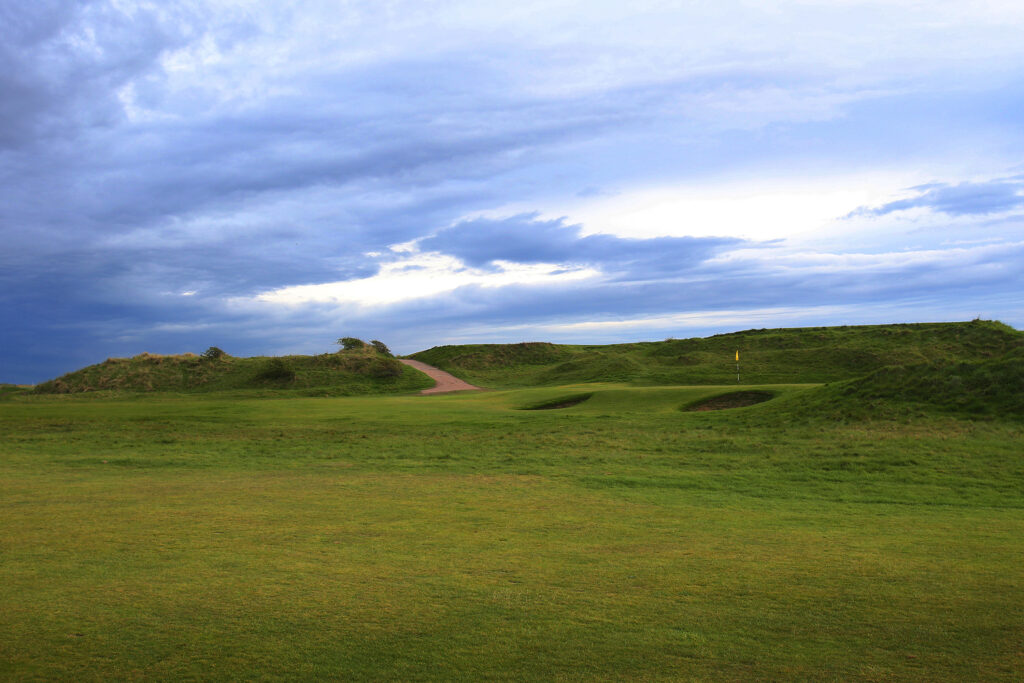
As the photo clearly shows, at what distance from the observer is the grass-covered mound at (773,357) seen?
166 ft

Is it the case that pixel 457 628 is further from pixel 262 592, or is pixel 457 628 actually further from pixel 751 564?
pixel 751 564

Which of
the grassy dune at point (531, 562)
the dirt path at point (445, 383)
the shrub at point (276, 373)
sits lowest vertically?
the grassy dune at point (531, 562)

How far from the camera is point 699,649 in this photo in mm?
5121

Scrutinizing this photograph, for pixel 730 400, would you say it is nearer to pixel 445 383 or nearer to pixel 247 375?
pixel 445 383

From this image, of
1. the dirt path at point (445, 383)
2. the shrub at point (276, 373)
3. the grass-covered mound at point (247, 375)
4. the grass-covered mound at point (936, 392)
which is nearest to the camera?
the grass-covered mound at point (936, 392)

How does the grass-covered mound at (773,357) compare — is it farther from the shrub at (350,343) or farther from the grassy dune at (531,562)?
the grassy dune at (531,562)

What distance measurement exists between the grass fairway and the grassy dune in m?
0.04

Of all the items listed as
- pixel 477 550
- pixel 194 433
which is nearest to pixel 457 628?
pixel 477 550

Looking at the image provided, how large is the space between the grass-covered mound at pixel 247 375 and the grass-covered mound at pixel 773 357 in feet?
29.7

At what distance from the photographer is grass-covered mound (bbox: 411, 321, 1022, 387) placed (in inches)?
1993

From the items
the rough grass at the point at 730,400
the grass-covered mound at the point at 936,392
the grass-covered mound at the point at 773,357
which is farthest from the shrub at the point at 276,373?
the grass-covered mound at the point at 936,392

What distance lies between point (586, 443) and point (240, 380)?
4535cm

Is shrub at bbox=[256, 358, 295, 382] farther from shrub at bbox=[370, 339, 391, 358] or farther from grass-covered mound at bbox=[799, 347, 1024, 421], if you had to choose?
grass-covered mound at bbox=[799, 347, 1024, 421]

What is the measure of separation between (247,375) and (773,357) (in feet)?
148
